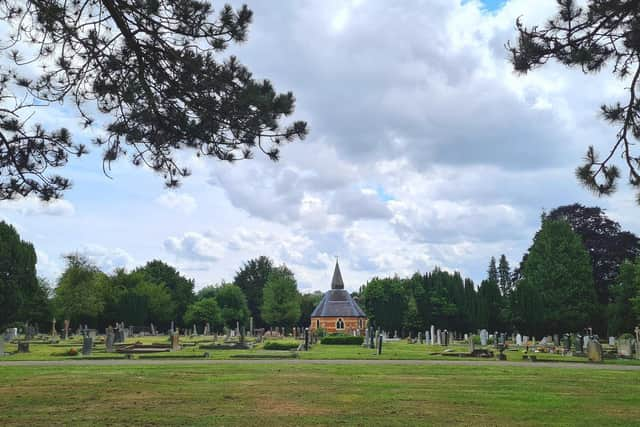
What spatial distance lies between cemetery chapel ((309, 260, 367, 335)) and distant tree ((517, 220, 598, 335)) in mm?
26092

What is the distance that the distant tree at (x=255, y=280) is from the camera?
10244cm

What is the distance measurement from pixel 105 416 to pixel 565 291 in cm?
5179

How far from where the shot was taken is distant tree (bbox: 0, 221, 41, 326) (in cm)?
4484

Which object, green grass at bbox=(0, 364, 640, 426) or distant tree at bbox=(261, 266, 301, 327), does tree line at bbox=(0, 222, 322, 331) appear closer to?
distant tree at bbox=(261, 266, 301, 327)

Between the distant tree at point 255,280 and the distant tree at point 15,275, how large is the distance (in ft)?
168

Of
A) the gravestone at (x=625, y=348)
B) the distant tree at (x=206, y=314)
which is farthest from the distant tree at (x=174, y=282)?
the gravestone at (x=625, y=348)

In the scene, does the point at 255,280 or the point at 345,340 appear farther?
the point at 255,280

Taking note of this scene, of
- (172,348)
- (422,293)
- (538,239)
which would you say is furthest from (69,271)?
(538,239)

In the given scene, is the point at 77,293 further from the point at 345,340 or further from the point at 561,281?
the point at 561,281

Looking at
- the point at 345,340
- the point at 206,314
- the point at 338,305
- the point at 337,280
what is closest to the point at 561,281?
the point at 345,340

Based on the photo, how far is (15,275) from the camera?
4638cm

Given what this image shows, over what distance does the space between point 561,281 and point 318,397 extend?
47.7 m

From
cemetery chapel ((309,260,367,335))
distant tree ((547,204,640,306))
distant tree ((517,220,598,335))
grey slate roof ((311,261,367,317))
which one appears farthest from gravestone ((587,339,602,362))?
grey slate roof ((311,261,367,317))

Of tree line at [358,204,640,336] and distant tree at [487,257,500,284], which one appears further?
distant tree at [487,257,500,284]
